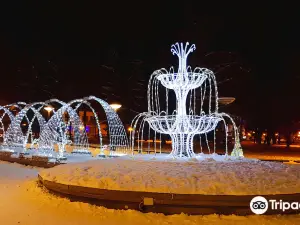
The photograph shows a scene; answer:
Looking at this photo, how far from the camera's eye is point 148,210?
820cm

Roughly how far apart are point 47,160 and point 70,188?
9.28 m

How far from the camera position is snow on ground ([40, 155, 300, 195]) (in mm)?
8281

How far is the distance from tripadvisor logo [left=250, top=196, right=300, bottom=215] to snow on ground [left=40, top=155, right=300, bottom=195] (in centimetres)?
17

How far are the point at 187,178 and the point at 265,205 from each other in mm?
1729

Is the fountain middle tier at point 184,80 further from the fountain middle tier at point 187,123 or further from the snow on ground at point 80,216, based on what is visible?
the snow on ground at point 80,216

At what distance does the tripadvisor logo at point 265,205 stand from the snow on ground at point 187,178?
17 cm

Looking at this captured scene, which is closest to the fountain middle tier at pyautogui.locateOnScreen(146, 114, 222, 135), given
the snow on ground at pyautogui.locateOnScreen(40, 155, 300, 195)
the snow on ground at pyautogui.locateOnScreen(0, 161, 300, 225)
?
the snow on ground at pyautogui.locateOnScreen(40, 155, 300, 195)

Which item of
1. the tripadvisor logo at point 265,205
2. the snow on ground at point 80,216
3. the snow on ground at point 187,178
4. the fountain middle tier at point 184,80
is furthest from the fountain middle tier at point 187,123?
the tripadvisor logo at point 265,205

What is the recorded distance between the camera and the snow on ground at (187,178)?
828cm

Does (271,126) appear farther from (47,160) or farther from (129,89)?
(47,160)

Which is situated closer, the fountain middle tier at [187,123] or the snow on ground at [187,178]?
the snow on ground at [187,178]

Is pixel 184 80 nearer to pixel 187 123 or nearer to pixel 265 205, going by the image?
pixel 187 123

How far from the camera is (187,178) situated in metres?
9.01

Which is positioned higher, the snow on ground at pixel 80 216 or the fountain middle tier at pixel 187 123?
the fountain middle tier at pixel 187 123
